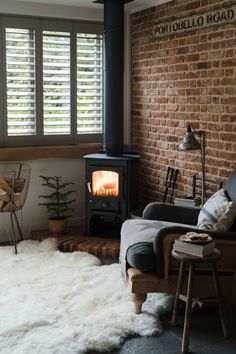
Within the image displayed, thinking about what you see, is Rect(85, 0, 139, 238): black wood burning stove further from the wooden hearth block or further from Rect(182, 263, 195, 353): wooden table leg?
Rect(182, 263, 195, 353): wooden table leg

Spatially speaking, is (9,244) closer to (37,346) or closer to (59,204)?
(59,204)

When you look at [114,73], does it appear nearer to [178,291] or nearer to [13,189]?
[13,189]

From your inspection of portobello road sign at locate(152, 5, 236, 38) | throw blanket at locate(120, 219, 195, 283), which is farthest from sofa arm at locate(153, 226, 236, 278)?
portobello road sign at locate(152, 5, 236, 38)

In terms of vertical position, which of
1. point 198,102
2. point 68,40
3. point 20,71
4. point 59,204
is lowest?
point 59,204

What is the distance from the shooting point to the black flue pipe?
5.29 meters

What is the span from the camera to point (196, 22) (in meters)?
4.80

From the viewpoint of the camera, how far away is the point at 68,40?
573 cm

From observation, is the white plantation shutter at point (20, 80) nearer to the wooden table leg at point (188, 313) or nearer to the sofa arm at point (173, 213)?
the sofa arm at point (173, 213)

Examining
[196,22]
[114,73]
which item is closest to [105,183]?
[114,73]

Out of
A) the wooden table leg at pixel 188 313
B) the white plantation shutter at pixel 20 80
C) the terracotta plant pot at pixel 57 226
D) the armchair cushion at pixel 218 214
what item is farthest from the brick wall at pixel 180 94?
the wooden table leg at pixel 188 313

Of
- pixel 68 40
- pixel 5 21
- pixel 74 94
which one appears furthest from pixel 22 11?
pixel 74 94

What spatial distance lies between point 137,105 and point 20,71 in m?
1.32

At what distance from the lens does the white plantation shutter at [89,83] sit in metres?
5.84

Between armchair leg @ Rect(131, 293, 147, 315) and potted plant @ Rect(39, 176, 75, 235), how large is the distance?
2056 millimetres
